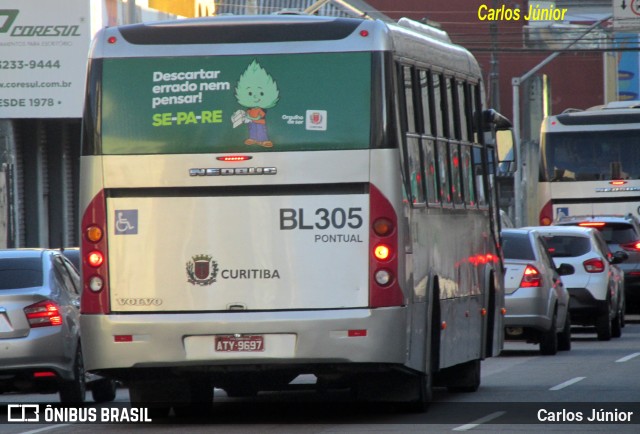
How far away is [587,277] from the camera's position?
27141 mm

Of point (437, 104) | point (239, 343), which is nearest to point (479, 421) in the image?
point (239, 343)

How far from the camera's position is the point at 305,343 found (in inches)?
514

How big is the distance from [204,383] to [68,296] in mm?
2736

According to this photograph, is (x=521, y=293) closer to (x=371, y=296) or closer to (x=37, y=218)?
(x=371, y=296)

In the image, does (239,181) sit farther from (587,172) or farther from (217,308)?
(587,172)

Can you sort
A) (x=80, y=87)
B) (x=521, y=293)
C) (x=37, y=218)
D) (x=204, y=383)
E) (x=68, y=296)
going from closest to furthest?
1. (x=204, y=383)
2. (x=68, y=296)
3. (x=521, y=293)
4. (x=80, y=87)
5. (x=37, y=218)

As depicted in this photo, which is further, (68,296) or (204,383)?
(68,296)

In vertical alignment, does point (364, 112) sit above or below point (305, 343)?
above

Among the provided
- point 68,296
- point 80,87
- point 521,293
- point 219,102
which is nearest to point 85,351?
point 219,102

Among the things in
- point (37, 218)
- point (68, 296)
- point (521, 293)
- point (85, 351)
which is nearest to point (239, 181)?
point (85, 351)

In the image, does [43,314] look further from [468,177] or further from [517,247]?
[517,247]

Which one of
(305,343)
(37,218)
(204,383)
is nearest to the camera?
(305,343)

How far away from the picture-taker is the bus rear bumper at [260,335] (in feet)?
42.8

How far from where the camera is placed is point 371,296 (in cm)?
1312
